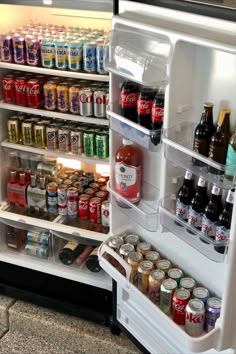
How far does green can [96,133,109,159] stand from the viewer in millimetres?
2213

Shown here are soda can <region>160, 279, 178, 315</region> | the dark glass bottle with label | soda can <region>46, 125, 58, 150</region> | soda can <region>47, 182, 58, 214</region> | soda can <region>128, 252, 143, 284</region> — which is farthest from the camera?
soda can <region>47, 182, 58, 214</region>

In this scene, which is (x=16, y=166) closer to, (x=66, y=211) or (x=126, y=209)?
(x=66, y=211)

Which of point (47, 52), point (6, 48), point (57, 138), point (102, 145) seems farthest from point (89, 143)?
point (6, 48)

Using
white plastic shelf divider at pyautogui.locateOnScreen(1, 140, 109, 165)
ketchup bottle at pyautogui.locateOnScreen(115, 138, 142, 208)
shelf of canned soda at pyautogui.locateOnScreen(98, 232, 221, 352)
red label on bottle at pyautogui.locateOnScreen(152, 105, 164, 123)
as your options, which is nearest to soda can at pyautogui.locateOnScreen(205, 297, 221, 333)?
shelf of canned soda at pyautogui.locateOnScreen(98, 232, 221, 352)

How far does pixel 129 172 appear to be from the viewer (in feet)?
6.31

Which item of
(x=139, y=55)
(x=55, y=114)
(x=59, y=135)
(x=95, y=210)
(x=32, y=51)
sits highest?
(x=139, y=55)

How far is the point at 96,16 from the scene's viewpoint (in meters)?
2.35

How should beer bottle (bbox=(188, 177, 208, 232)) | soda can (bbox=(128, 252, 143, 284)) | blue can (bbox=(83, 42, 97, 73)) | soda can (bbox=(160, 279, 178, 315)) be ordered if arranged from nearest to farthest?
beer bottle (bbox=(188, 177, 208, 232)), soda can (bbox=(160, 279, 178, 315)), soda can (bbox=(128, 252, 143, 284)), blue can (bbox=(83, 42, 97, 73))

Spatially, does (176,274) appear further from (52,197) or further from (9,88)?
(9,88)

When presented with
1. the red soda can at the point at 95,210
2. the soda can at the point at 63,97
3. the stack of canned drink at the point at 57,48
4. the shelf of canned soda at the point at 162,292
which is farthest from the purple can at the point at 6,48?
the shelf of canned soda at the point at 162,292

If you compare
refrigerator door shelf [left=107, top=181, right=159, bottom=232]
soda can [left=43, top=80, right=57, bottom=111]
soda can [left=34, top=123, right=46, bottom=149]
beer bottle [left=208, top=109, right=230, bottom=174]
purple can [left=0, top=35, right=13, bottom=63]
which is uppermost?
purple can [left=0, top=35, right=13, bottom=63]

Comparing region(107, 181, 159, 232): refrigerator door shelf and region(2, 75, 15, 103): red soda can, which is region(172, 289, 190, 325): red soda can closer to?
region(107, 181, 159, 232): refrigerator door shelf

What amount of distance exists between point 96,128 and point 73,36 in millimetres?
398

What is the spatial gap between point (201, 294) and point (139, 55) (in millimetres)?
839
